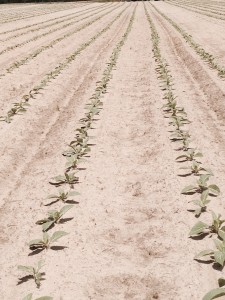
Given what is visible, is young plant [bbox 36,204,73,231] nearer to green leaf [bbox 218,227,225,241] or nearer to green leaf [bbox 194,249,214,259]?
green leaf [bbox 194,249,214,259]

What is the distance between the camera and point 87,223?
5.07 m

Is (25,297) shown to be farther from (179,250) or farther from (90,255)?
(179,250)

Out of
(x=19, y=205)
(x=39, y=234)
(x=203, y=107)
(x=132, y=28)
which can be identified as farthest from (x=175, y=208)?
(x=132, y=28)

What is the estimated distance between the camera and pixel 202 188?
5.66 metres

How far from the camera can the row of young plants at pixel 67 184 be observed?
175 inches

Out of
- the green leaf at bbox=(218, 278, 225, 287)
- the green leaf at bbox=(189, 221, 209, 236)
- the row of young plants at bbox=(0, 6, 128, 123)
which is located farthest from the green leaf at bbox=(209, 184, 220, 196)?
the row of young plants at bbox=(0, 6, 128, 123)

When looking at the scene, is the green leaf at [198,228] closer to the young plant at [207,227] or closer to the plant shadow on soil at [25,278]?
the young plant at [207,227]

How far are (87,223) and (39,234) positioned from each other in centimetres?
63

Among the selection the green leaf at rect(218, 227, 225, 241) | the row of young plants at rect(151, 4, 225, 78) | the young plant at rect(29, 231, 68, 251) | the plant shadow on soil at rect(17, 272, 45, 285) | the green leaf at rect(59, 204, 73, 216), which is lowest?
the plant shadow on soil at rect(17, 272, 45, 285)

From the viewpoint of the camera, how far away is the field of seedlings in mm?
4129

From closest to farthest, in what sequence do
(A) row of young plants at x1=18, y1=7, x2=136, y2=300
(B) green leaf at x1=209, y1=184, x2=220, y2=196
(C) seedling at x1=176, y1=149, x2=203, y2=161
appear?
(A) row of young plants at x1=18, y1=7, x2=136, y2=300 < (B) green leaf at x1=209, y1=184, x2=220, y2=196 < (C) seedling at x1=176, y1=149, x2=203, y2=161

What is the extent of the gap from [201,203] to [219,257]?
114 cm

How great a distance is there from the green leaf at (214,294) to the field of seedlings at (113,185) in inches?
0.5

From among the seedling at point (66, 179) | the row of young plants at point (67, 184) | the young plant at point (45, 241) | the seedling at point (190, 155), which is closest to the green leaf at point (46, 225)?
the row of young plants at point (67, 184)
